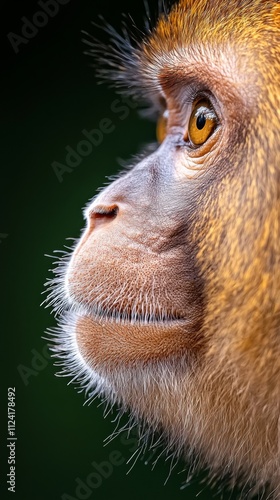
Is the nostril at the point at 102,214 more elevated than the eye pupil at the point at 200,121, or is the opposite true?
the eye pupil at the point at 200,121

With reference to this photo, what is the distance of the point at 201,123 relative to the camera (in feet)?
6.09

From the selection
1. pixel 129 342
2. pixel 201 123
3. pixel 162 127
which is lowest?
pixel 129 342

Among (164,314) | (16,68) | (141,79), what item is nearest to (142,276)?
(164,314)

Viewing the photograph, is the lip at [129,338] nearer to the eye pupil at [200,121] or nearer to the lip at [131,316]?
the lip at [131,316]

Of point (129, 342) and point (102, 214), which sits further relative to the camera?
point (102, 214)

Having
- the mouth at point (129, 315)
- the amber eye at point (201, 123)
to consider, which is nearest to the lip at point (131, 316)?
the mouth at point (129, 315)

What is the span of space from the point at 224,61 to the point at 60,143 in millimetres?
2215

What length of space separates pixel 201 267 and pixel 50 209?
2107 mm

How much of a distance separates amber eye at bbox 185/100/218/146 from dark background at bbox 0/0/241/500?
1.21 m

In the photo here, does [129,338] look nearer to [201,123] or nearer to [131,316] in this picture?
[131,316]

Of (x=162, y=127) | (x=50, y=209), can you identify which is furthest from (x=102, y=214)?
(x=50, y=209)

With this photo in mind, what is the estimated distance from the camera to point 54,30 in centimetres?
388

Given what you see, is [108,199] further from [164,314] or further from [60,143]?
[60,143]

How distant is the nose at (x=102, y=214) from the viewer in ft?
6.40
